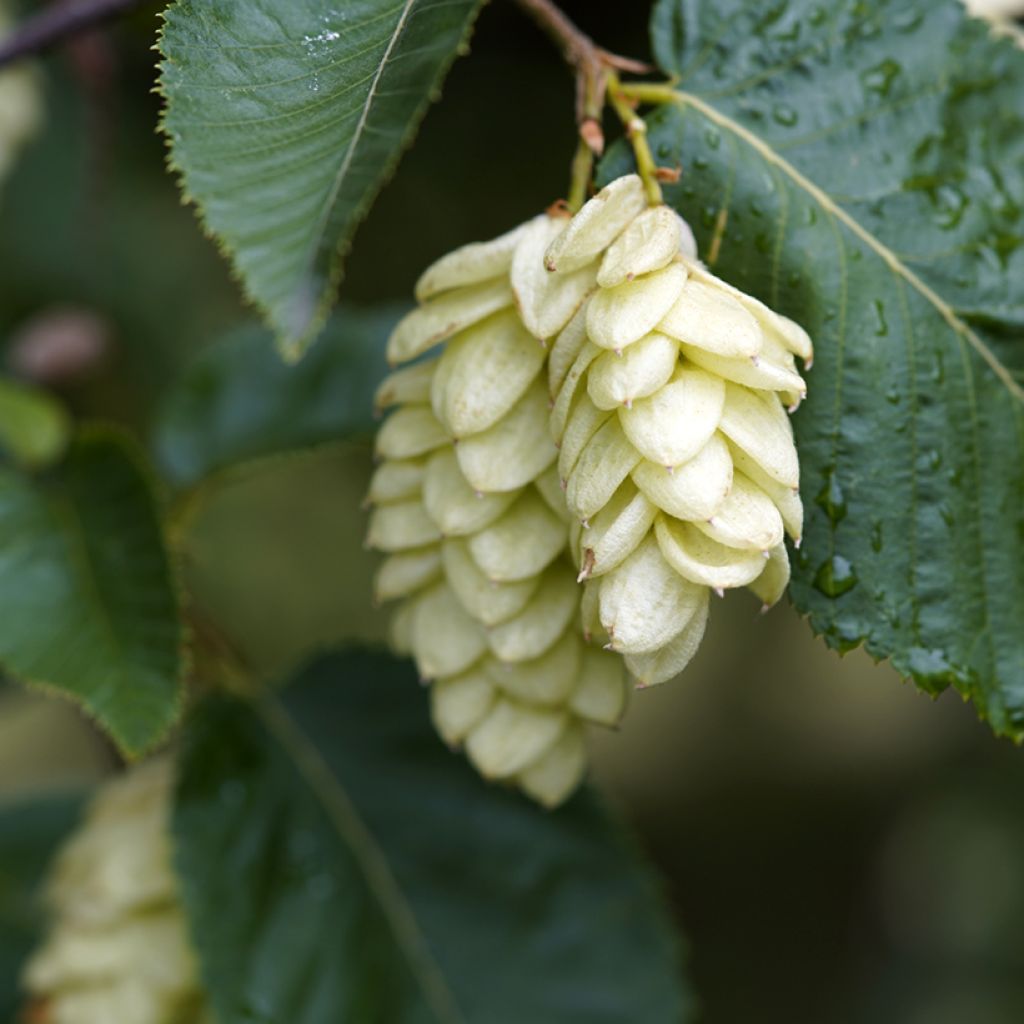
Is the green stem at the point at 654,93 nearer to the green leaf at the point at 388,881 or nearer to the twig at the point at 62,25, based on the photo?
the twig at the point at 62,25

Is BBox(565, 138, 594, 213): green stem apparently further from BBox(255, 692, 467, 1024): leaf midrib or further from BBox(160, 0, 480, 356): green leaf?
BBox(255, 692, 467, 1024): leaf midrib

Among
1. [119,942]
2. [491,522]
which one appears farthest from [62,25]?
[119,942]

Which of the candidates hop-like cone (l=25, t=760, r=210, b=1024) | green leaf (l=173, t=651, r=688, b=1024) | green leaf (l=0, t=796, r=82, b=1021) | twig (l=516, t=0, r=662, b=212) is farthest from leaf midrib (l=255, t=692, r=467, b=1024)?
twig (l=516, t=0, r=662, b=212)

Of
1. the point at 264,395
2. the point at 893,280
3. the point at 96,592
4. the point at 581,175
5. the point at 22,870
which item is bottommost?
the point at 22,870

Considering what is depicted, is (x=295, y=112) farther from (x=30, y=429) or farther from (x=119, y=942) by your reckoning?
(x=119, y=942)

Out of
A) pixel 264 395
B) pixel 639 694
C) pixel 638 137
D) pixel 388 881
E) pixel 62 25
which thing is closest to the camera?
pixel 638 137

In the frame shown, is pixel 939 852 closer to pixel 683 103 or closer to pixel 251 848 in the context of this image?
pixel 251 848

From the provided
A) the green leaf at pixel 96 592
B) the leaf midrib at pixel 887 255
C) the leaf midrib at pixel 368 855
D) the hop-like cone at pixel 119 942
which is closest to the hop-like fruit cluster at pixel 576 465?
the leaf midrib at pixel 887 255
